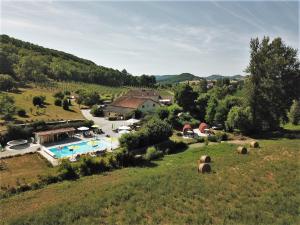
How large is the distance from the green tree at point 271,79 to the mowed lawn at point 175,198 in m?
16.9

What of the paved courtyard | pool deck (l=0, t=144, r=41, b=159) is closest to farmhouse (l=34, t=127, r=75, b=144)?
pool deck (l=0, t=144, r=41, b=159)

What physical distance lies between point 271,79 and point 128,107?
1165 inches

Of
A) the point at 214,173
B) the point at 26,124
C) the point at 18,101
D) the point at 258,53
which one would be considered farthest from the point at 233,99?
the point at 18,101

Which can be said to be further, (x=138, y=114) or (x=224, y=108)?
(x=138, y=114)

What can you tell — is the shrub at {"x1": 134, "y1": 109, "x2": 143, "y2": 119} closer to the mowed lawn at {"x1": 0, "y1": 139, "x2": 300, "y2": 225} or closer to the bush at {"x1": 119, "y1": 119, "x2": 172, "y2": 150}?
the bush at {"x1": 119, "y1": 119, "x2": 172, "y2": 150}

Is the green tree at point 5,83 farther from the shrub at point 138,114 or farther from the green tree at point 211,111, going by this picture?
the green tree at point 211,111

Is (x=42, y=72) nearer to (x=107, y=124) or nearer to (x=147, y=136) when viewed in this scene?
(x=107, y=124)

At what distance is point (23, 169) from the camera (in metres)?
26.1

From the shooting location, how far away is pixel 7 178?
23.3m

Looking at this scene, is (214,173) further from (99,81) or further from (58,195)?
(99,81)

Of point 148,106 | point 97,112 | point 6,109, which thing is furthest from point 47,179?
point 148,106

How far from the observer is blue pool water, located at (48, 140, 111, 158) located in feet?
108

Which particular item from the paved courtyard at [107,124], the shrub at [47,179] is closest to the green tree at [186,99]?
the paved courtyard at [107,124]

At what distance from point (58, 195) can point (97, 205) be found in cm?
449
